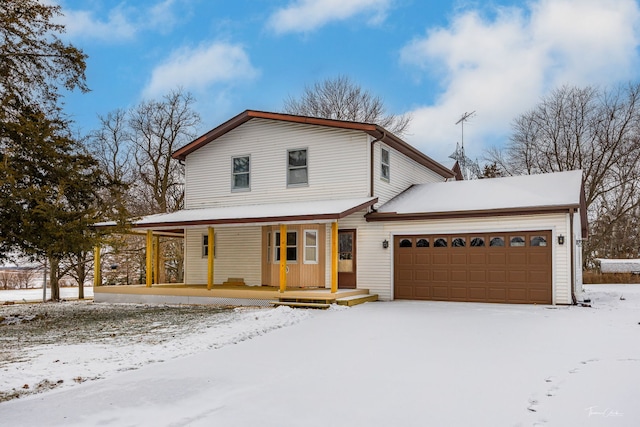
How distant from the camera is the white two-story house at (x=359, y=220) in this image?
1312cm

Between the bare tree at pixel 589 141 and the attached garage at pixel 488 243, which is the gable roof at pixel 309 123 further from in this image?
the bare tree at pixel 589 141

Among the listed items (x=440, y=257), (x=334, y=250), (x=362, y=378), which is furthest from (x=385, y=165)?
(x=362, y=378)

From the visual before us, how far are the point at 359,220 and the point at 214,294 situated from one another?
4753 mm

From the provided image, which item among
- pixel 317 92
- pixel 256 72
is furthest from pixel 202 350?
pixel 256 72

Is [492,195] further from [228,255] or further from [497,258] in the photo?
[228,255]

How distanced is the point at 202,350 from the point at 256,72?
1819 inches

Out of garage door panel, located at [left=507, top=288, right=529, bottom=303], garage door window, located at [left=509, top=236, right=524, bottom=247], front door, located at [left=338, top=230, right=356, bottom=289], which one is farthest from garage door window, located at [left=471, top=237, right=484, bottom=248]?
front door, located at [left=338, top=230, right=356, bottom=289]

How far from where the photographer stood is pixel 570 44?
2467 cm

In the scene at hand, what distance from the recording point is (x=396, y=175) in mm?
16688

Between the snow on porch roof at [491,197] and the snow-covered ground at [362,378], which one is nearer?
the snow-covered ground at [362,378]

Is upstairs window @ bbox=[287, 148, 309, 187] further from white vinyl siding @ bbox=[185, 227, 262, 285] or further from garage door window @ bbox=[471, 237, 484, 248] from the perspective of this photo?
garage door window @ bbox=[471, 237, 484, 248]

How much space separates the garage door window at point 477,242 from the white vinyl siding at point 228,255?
6500mm


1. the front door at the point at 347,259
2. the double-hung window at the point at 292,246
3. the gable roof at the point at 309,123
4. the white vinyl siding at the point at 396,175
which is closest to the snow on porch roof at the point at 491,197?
the white vinyl siding at the point at 396,175

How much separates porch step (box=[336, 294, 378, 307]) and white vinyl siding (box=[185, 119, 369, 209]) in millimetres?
2922
